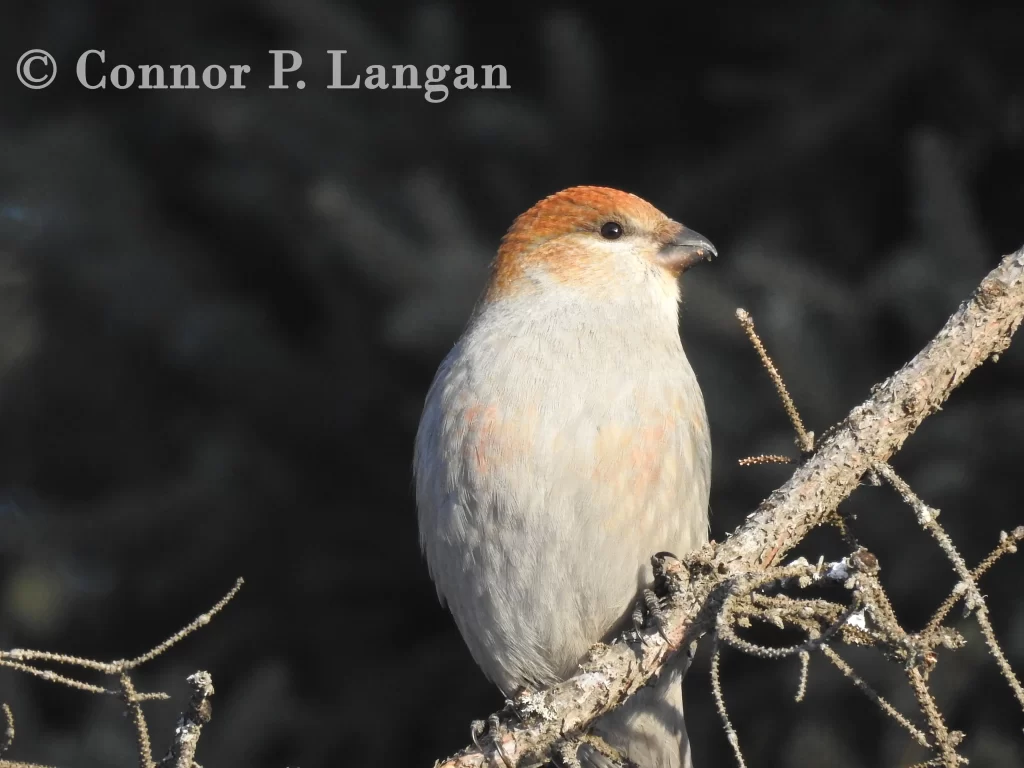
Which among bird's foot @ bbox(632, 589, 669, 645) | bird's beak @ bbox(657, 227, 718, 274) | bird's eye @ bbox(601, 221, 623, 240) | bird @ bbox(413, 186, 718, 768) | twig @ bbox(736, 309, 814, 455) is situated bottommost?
bird's foot @ bbox(632, 589, 669, 645)

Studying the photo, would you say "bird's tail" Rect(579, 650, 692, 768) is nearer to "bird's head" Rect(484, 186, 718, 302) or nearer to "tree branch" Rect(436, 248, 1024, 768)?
"tree branch" Rect(436, 248, 1024, 768)

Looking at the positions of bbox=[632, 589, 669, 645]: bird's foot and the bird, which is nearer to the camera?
bbox=[632, 589, 669, 645]: bird's foot

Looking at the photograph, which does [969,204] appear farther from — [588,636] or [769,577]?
[769,577]

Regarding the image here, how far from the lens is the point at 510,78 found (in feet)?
15.8

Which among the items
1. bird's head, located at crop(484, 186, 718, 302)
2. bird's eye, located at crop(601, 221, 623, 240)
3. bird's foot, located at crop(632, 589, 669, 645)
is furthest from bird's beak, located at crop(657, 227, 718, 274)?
bird's foot, located at crop(632, 589, 669, 645)

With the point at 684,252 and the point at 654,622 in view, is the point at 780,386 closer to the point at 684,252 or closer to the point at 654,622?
the point at 654,622

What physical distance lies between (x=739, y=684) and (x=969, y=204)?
1.69 m

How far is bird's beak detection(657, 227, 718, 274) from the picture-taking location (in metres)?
3.13

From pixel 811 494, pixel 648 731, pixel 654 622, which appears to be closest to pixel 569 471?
pixel 654 622

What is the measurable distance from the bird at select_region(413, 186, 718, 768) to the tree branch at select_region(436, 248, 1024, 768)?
56cm

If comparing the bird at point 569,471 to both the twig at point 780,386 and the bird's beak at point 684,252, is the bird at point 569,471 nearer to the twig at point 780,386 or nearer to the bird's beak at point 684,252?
the bird's beak at point 684,252

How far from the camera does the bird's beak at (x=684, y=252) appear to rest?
10.3 ft

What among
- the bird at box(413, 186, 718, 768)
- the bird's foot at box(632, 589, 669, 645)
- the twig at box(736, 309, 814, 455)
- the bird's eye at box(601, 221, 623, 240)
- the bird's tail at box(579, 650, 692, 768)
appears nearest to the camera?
the twig at box(736, 309, 814, 455)

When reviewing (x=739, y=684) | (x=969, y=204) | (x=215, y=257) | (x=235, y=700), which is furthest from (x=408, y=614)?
(x=969, y=204)
